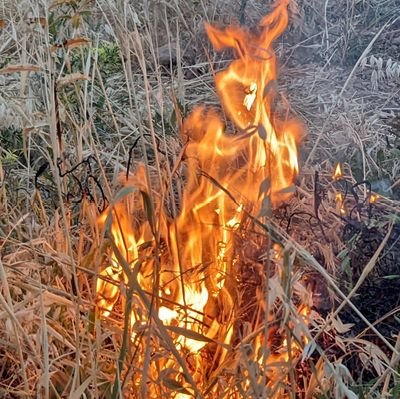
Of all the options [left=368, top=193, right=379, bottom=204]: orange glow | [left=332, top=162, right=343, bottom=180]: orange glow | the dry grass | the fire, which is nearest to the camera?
the dry grass

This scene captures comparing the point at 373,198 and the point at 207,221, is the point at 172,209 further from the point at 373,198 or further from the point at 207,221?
the point at 373,198

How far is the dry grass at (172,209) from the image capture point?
106cm

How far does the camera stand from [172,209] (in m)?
1.34

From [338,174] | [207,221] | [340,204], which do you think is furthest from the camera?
[338,174]

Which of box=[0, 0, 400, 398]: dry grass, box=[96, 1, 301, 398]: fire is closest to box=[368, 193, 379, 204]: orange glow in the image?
box=[0, 0, 400, 398]: dry grass

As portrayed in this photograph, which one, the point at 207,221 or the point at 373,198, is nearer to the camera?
the point at 207,221

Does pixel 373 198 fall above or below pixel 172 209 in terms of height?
below

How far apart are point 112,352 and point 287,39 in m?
2.15

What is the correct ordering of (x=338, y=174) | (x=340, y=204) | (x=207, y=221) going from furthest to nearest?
(x=338, y=174) < (x=340, y=204) < (x=207, y=221)

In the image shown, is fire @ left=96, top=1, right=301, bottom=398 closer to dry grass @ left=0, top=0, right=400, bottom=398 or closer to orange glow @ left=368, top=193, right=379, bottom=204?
dry grass @ left=0, top=0, right=400, bottom=398

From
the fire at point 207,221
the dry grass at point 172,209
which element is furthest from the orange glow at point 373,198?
the fire at point 207,221

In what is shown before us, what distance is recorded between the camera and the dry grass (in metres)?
1.06

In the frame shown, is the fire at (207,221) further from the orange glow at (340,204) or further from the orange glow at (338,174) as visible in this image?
the orange glow at (338,174)

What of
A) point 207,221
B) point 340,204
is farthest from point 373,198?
point 207,221
